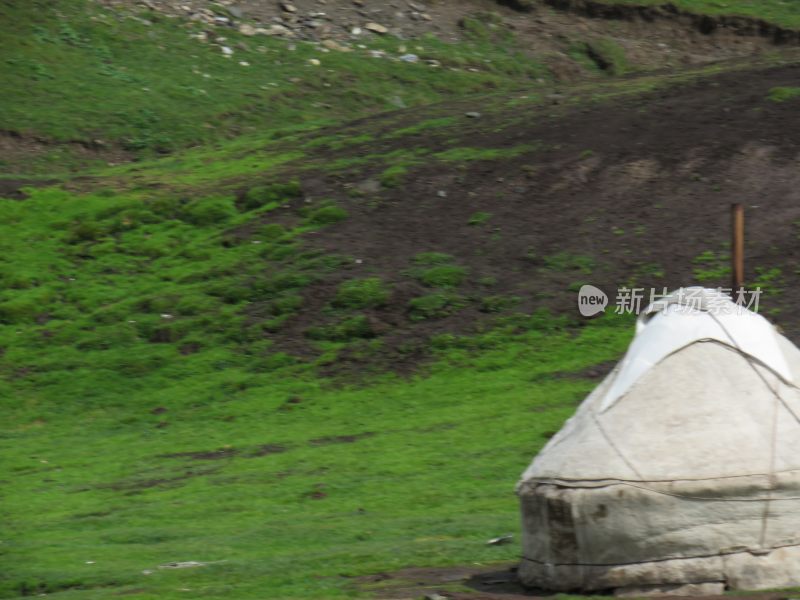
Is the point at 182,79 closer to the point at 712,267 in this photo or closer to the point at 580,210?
the point at 580,210

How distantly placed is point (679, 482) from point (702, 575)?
774mm

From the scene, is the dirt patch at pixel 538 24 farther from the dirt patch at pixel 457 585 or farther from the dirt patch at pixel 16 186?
the dirt patch at pixel 457 585

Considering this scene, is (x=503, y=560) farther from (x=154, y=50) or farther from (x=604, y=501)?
(x=154, y=50)

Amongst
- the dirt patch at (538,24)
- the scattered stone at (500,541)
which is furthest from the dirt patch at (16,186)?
the scattered stone at (500,541)

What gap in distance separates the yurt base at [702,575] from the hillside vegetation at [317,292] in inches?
48.4

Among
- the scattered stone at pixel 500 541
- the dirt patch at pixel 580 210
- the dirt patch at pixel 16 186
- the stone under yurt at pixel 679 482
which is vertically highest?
the dirt patch at pixel 16 186

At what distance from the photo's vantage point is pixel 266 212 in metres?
28.8

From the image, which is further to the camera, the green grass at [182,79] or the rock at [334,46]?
the rock at [334,46]

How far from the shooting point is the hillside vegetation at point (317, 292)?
626 inches

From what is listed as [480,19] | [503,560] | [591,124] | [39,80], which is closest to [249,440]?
[503,560]

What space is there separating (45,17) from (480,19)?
527 inches

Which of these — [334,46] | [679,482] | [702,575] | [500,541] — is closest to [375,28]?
[334,46]

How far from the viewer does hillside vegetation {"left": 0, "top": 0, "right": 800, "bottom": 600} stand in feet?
52.2

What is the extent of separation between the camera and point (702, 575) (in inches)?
431
